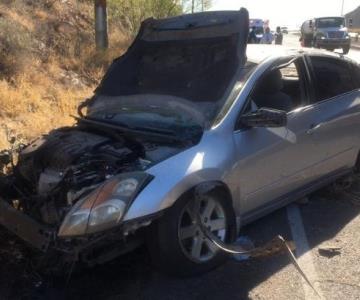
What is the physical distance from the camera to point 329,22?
1387 inches

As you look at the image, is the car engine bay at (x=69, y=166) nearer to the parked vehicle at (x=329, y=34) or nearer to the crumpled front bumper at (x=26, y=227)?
the crumpled front bumper at (x=26, y=227)

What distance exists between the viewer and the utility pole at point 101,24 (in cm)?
1470

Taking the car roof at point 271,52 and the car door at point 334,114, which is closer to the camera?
the car roof at point 271,52

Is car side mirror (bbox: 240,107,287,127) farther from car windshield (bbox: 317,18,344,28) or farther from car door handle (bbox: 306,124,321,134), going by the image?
car windshield (bbox: 317,18,344,28)

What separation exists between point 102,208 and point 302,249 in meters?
1.92

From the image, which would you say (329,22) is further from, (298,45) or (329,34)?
(298,45)

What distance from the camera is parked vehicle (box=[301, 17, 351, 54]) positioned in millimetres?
33594

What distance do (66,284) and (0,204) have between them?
2.43ft

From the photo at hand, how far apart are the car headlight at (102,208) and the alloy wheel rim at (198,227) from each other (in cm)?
46

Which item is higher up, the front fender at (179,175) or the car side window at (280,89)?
the car side window at (280,89)

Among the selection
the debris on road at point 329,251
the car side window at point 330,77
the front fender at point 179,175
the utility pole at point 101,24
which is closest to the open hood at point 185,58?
the front fender at point 179,175

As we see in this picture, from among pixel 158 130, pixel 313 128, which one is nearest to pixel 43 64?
pixel 313 128

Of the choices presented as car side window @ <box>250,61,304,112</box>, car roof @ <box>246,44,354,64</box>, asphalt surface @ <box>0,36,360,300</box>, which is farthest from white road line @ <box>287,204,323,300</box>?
car roof @ <box>246,44,354,64</box>

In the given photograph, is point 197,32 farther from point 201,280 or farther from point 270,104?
point 201,280
